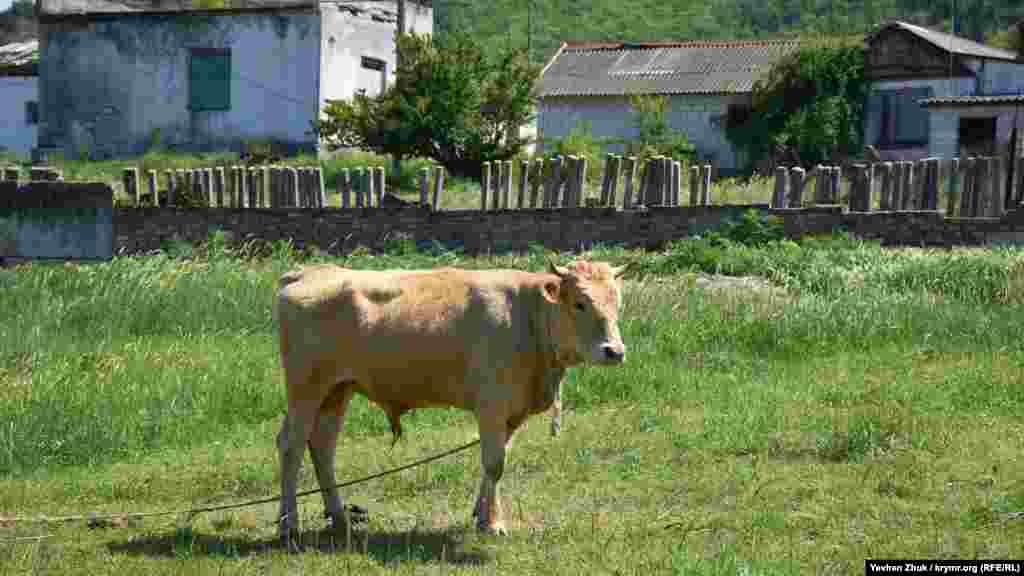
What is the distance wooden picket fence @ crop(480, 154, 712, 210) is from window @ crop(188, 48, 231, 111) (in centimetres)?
1392

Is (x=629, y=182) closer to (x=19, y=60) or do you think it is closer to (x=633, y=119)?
(x=633, y=119)

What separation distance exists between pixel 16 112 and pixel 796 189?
26.7 metres

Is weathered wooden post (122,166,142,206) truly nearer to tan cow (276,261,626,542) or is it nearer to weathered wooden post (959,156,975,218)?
weathered wooden post (959,156,975,218)

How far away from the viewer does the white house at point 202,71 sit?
34.7 m

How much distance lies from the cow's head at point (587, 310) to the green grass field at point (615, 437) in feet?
3.38

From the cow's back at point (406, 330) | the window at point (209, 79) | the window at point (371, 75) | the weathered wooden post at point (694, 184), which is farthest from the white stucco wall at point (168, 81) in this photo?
the cow's back at point (406, 330)

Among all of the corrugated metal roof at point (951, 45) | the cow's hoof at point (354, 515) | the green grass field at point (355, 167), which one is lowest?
the cow's hoof at point (354, 515)

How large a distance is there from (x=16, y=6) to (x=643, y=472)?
72.2 metres

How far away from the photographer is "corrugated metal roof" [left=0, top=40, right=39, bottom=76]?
1623 inches

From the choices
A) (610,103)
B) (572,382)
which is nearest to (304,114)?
(610,103)

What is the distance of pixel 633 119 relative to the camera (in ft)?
132

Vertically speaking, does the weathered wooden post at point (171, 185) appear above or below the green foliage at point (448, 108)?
below

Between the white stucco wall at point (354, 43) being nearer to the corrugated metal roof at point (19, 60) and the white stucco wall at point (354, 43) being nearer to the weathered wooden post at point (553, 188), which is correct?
the corrugated metal roof at point (19, 60)

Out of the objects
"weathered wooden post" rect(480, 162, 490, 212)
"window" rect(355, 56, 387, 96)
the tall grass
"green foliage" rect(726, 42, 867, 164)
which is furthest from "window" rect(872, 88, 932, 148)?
the tall grass
